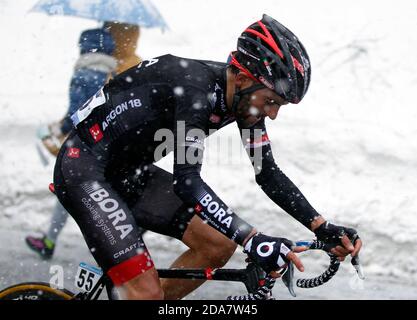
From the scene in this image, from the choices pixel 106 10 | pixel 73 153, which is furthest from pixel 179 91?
pixel 106 10

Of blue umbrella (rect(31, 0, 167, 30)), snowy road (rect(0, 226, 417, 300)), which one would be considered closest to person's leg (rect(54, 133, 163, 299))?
snowy road (rect(0, 226, 417, 300))

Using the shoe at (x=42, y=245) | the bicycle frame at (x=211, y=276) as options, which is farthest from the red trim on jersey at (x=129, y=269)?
the shoe at (x=42, y=245)

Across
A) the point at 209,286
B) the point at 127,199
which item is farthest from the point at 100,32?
the point at 127,199

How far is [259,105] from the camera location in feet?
12.8

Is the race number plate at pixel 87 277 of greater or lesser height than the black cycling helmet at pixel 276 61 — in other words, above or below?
below

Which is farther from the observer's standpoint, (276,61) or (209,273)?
(209,273)

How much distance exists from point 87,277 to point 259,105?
4.60ft

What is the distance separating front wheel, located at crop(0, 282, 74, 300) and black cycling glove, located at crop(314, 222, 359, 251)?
1.57 m

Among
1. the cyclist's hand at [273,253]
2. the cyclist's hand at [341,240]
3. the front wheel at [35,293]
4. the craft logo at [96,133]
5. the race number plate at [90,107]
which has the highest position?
the race number plate at [90,107]

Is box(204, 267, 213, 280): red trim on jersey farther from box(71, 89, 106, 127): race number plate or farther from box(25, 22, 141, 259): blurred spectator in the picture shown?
box(25, 22, 141, 259): blurred spectator

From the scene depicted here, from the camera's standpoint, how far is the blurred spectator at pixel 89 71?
686 centimetres

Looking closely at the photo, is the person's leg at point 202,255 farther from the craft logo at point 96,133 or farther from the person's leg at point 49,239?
the person's leg at point 49,239

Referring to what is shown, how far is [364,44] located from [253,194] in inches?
143

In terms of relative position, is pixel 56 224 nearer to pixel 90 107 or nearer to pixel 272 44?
pixel 90 107
